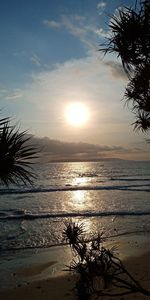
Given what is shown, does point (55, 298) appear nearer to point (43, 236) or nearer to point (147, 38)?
point (147, 38)

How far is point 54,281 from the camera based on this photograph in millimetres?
9234

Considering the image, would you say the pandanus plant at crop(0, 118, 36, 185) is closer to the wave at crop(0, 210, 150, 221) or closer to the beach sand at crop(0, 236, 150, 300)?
the beach sand at crop(0, 236, 150, 300)

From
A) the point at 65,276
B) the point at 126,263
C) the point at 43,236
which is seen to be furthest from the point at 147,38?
the point at 43,236

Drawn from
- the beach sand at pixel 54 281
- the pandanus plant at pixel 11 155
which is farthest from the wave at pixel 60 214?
the pandanus plant at pixel 11 155

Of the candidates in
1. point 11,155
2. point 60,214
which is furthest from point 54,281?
point 60,214

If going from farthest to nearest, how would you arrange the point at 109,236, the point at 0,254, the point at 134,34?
the point at 109,236, the point at 0,254, the point at 134,34

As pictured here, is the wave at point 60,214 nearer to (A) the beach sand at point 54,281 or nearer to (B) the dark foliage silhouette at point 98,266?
(A) the beach sand at point 54,281

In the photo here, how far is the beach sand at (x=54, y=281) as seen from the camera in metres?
8.09

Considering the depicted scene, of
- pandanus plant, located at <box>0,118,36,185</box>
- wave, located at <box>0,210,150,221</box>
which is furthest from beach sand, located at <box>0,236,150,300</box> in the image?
wave, located at <box>0,210,150,221</box>

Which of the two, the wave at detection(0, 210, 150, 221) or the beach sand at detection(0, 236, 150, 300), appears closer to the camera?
the beach sand at detection(0, 236, 150, 300)

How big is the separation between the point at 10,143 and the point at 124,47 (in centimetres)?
224

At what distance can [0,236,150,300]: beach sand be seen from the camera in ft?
26.5

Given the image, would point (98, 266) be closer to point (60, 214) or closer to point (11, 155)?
point (11, 155)

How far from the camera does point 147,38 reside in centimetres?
413
